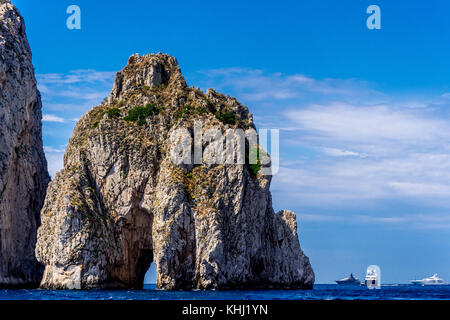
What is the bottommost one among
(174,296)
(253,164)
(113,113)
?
(174,296)

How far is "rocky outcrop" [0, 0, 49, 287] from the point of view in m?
93.2

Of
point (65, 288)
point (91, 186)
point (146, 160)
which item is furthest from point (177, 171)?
point (65, 288)

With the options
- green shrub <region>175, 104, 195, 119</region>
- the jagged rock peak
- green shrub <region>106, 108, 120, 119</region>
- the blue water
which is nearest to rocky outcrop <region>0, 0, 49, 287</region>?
green shrub <region>106, 108, 120, 119</region>

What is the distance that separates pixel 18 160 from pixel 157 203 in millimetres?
27223

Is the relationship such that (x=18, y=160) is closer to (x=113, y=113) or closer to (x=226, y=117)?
(x=113, y=113)

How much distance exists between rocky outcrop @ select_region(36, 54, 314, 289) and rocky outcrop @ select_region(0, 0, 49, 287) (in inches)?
292

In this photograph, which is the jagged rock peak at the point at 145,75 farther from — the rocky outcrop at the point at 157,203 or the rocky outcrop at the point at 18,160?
the rocky outcrop at the point at 18,160

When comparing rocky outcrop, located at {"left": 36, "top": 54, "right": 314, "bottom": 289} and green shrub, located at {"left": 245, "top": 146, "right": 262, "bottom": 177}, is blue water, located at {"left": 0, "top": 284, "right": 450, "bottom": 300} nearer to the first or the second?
rocky outcrop, located at {"left": 36, "top": 54, "right": 314, "bottom": 289}

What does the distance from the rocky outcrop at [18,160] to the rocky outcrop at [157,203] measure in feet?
24.3

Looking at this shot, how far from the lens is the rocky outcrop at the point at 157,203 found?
82.9m

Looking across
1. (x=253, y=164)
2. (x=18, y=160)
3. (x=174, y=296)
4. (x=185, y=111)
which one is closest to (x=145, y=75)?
(x=185, y=111)

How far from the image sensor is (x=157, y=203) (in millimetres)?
86375

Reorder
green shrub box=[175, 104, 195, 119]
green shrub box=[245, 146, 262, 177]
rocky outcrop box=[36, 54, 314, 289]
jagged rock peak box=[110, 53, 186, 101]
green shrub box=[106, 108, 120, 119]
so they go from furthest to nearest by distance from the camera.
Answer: jagged rock peak box=[110, 53, 186, 101]
green shrub box=[106, 108, 120, 119]
green shrub box=[245, 146, 262, 177]
green shrub box=[175, 104, 195, 119]
rocky outcrop box=[36, 54, 314, 289]
